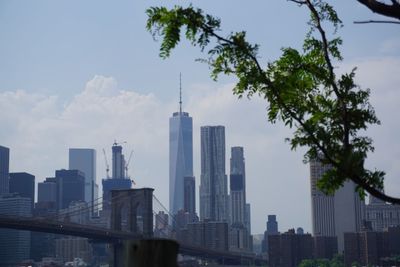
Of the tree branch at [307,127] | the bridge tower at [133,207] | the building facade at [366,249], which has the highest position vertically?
the bridge tower at [133,207]

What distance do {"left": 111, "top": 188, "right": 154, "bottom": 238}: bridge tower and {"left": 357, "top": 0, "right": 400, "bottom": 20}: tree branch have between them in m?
138

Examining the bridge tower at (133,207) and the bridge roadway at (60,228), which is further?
the bridge tower at (133,207)

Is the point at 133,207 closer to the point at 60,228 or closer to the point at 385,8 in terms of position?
the point at 60,228

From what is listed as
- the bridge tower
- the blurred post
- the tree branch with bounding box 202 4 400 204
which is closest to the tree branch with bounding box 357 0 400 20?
the tree branch with bounding box 202 4 400 204

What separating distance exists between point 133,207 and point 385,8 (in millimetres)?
147176

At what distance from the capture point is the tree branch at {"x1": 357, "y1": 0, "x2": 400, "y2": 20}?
4637 millimetres

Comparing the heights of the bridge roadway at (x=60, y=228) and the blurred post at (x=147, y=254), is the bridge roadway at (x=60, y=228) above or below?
above

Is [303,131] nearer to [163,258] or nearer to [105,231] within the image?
[163,258]

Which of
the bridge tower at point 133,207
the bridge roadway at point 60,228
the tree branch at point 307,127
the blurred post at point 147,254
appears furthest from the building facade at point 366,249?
the blurred post at point 147,254

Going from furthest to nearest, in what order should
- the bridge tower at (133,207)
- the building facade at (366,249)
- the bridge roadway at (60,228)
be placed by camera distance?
the building facade at (366,249) → the bridge tower at (133,207) → the bridge roadway at (60,228)

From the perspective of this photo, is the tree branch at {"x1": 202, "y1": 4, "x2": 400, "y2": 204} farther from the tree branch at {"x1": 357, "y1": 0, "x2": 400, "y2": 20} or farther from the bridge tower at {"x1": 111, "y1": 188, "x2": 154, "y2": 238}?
the bridge tower at {"x1": 111, "y1": 188, "x2": 154, "y2": 238}

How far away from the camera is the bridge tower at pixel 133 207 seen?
146750 millimetres

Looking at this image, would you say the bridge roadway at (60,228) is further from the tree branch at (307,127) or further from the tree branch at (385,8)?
the tree branch at (385,8)

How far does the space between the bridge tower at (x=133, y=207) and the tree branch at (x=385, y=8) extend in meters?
A: 138
